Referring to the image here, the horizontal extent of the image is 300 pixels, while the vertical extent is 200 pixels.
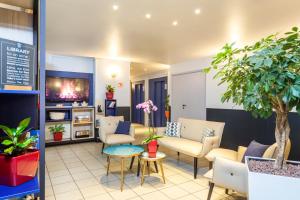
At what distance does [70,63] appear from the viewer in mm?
5336

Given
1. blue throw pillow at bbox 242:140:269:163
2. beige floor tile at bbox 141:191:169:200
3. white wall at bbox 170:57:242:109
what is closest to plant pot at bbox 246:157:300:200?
blue throw pillow at bbox 242:140:269:163

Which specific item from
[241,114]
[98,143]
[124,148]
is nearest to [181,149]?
[124,148]

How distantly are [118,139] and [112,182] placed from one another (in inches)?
44.0

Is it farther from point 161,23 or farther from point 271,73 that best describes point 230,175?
point 161,23

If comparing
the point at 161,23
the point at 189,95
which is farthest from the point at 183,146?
the point at 189,95

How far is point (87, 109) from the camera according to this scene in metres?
5.41

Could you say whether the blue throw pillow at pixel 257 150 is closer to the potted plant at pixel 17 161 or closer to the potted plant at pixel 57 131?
the potted plant at pixel 17 161

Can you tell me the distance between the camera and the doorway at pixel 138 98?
8.90 metres

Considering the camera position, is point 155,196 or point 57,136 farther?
point 57,136

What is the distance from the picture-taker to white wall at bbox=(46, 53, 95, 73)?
505cm

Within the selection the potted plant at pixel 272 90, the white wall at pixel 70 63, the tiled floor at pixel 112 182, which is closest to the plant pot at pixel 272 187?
the potted plant at pixel 272 90

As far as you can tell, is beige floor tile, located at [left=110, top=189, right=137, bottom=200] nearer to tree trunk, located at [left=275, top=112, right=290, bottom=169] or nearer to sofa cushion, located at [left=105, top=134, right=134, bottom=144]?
sofa cushion, located at [left=105, top=134, right=134, bottom=144]

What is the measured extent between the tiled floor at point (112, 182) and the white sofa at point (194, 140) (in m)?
0.36

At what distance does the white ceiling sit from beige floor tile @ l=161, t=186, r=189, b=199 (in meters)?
2.46
